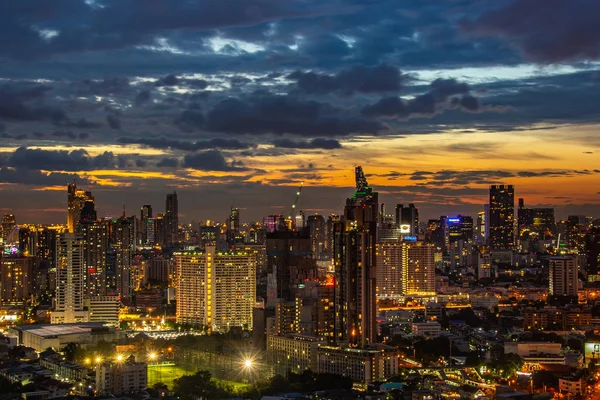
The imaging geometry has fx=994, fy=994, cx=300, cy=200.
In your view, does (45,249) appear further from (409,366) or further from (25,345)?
(409,366)

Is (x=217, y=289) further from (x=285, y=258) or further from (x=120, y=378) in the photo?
(x=120, y=378)

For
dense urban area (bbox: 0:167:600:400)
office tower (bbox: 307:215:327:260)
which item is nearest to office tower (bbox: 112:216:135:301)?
dense urban area (bbox: 0:167:600:400)

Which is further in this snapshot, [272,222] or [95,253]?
[272,222]

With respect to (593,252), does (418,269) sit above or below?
below

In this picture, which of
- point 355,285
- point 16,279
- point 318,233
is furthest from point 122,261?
point 355,285

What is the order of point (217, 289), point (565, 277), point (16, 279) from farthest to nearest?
point (565, 277) → point (16, 279) → point (217, 289)

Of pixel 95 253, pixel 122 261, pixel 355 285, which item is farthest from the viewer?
pixel 122 261

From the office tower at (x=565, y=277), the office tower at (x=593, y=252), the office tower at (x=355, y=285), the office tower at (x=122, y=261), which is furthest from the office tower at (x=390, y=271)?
the office tower at (x=355, y=285)

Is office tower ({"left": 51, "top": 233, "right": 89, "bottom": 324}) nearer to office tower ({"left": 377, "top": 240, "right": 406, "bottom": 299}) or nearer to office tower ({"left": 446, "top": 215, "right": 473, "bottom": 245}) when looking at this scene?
office tower ({"left": 377, "top": 240, "right": 406, "bottom": 299})
